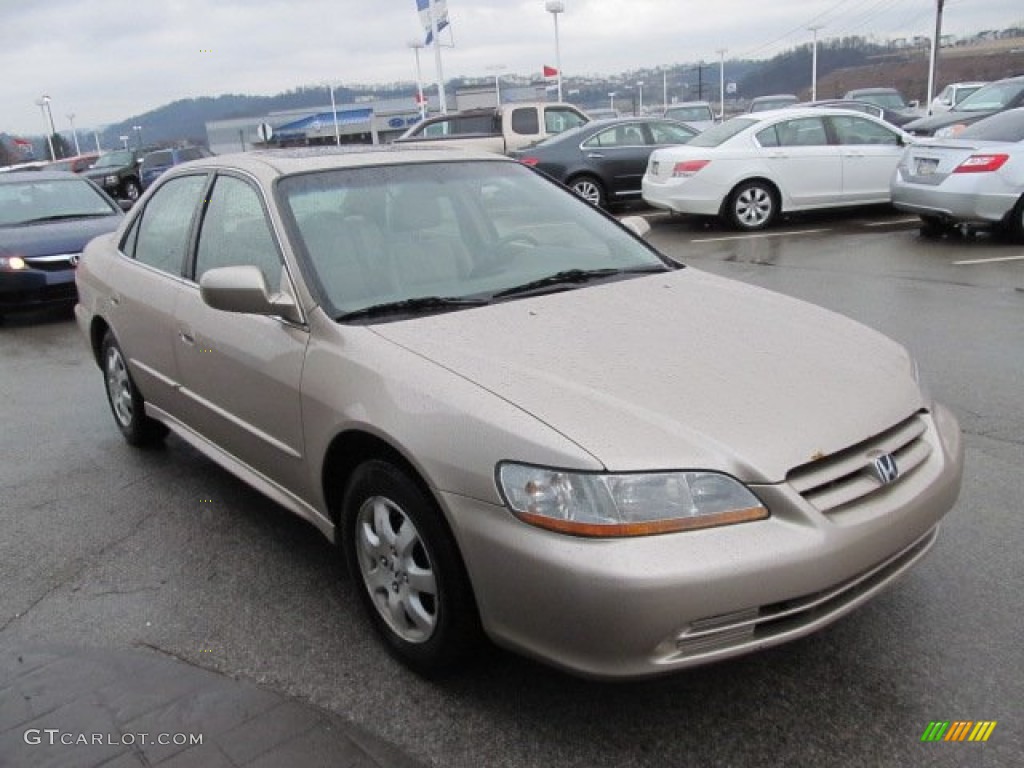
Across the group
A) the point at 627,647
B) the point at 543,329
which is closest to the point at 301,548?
the point at 543,329

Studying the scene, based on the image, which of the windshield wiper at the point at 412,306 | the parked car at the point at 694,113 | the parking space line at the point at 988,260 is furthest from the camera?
the parked car at the point at 694,113

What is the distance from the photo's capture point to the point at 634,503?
7.22 ft

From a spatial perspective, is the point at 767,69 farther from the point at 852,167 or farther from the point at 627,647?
the point at 627,647

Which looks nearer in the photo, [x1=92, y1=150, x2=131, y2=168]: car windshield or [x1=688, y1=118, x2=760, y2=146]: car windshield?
[x1=688, y1=118, x2=760, y2=146]: car windshield

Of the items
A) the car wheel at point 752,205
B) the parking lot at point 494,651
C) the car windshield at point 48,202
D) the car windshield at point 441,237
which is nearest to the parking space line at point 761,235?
the car wheel at point 752,205

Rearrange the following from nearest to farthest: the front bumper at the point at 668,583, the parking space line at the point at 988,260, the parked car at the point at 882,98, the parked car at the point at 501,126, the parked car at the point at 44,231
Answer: the front bumper at the point at 668,583
the parking space line at the point at 988,260
the parked car at the point at 44,231
the parked car at the point at 501,126
the parked car at the point at 882,98

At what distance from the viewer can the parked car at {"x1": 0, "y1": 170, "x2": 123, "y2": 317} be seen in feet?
29.3

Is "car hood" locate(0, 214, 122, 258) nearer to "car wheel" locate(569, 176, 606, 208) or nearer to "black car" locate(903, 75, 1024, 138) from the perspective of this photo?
"car wheel" locate(569, 176, 606, 208)

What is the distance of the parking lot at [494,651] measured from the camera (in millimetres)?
2438

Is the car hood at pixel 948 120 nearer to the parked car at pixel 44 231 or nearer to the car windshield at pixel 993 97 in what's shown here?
the car windshield at pixel 993 97

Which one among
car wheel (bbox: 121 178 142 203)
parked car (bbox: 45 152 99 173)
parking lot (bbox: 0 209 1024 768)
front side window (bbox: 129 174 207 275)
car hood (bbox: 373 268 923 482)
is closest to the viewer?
car hood (bbox: 373 268 923 482)

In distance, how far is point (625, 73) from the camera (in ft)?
296

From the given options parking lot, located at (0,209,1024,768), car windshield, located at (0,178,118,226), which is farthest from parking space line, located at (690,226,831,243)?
car windshield, located at (0,178,118,226)

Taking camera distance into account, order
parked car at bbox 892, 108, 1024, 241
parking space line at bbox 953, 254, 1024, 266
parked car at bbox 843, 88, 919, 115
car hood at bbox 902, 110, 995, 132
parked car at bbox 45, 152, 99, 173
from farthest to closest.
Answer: parked car at bbox 45, 152, 99, 173 < parked car at bbox 843, 88, 919, 115 < car hood at bbox 902, 110, 995, 132 < parked car at bbox 892, 108, 1024, 241 < parking space line at bbox 953, 254, 1024, 266
